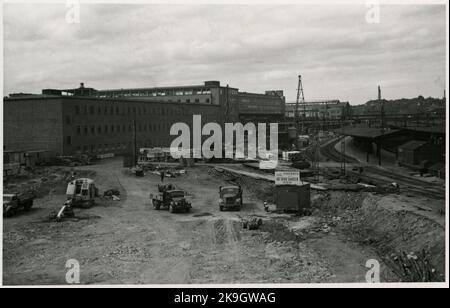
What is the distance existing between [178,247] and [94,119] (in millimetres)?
46929

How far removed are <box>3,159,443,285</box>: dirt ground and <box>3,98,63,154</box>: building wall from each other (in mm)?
28265

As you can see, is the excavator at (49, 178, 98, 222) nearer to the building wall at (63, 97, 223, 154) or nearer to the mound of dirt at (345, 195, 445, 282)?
the mound of dirt at (345, 195, 445, 282)

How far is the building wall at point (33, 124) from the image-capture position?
59375mm

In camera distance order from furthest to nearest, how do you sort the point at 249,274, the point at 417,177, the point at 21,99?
the point at 21,99, the point at 417,177, the point at 249,274

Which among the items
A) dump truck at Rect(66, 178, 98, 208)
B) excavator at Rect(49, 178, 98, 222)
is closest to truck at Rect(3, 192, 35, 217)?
excavator at Rect(49, 178, 98, 222)

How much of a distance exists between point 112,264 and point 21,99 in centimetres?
4831

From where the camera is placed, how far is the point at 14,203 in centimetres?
2970

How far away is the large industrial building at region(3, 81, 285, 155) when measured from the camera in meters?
59.7

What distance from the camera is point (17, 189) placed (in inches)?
1587

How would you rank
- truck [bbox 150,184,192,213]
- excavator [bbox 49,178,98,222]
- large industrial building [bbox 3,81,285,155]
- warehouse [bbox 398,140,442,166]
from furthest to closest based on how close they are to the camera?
large industrial building [bbox 3,81,285,155], warehouse [bbox 398,140,442,166], excavator [bbox 49,178,98,222], truck [bbox 150,184,192,213]

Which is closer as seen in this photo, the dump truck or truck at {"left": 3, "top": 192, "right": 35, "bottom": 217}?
truck at {"left": 3, "top": 192, "right": 35, "bottom": 217}

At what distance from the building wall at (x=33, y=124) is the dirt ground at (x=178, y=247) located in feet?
92.7

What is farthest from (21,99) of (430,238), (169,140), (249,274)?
(430,238)
